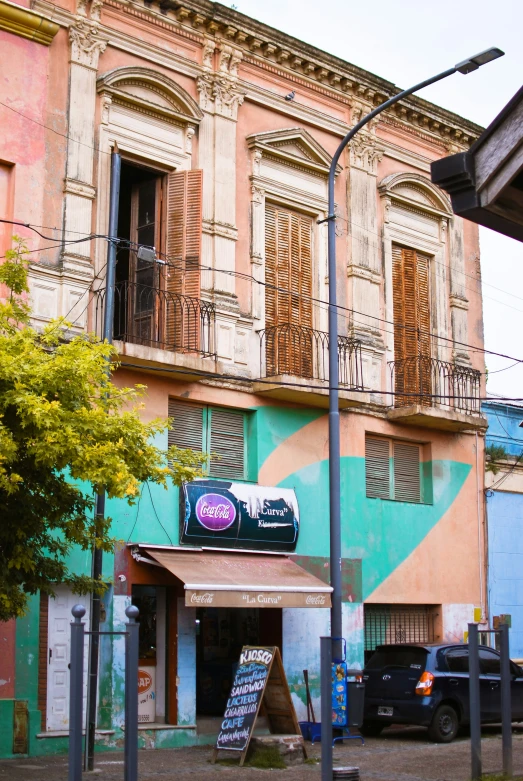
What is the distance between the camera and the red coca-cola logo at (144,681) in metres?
17.0

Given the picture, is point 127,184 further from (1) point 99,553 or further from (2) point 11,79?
(1) point 99,553

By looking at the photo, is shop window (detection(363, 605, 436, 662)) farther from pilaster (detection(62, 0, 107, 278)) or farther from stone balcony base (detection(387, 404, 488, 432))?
pilaster (detection(62, 0, 107, 278))

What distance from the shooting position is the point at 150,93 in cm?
1861

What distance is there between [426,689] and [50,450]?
8.50 m

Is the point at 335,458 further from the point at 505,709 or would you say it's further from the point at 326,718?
the point at 326,718

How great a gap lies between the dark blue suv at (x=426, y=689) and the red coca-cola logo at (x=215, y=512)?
342 centimetres

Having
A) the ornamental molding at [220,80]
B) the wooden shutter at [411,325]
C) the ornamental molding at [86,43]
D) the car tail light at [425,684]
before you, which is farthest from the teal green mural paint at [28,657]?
the ornamental molding at [220,80]

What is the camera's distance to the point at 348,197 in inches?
845

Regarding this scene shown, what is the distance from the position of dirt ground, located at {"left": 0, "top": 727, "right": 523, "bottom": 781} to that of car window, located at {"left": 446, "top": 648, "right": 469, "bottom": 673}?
1.15 m

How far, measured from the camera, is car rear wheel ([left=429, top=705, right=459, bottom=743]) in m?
17.3

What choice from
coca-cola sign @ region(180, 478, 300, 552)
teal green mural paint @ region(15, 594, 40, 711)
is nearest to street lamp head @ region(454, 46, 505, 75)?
coca-cola sign @ region(180, 478, 300, 552)

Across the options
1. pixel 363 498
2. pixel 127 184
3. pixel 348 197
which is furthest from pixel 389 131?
pixel 363 498

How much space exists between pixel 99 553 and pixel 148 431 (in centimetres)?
249

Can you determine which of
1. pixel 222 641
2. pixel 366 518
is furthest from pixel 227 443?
pixel 222 641
